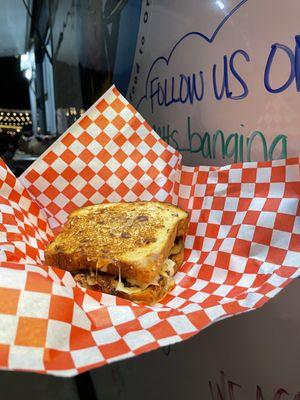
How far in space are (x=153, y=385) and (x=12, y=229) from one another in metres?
0.68

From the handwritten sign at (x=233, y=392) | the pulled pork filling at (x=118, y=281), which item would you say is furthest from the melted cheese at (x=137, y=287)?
the handwritten sign at (x=233, y=392)

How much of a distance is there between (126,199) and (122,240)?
0.37m

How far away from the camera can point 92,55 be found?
195cm

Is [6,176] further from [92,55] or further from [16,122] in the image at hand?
[92,55]

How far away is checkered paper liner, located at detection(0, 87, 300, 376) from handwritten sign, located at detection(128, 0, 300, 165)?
81 mm

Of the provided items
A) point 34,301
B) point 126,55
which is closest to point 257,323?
point 34,301

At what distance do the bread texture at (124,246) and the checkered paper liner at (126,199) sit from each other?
0.18 ft

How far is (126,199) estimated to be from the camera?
154cm

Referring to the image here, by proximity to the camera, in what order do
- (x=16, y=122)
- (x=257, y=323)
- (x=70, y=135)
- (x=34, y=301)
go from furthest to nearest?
(x=16, y=122) < (x=70, y=135) < (x=257, y=323) < (x=34, y=301)

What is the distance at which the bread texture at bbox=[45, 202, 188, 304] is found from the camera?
1076 millimetres

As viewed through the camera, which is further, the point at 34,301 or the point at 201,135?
the point at 201,135

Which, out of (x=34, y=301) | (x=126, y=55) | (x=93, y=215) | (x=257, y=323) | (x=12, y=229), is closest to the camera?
(x=34, y=301)

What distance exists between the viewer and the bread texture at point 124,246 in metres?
1.08

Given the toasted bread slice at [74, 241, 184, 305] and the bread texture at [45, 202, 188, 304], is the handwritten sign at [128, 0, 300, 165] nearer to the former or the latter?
the bread texture at [45, 202, 188, 304]
